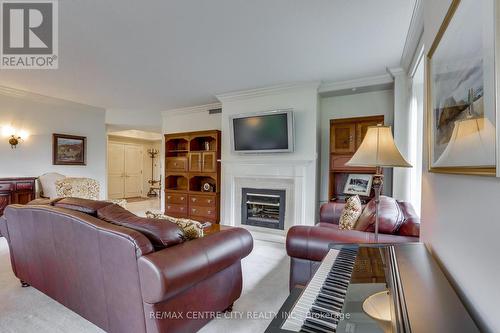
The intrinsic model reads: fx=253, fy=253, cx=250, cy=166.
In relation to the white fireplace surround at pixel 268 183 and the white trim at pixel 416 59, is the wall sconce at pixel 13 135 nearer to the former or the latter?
the white fireplace surround at pixel 268 183

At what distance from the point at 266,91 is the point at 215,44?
1625mm

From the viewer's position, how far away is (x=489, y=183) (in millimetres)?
699

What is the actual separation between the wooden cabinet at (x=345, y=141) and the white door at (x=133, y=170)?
7.84 m

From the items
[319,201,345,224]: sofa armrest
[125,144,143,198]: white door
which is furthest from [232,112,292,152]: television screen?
[125,144,143,198]: white door

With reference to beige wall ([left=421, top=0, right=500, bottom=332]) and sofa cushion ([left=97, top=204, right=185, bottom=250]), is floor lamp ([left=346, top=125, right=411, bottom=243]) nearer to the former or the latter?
beige wall ([left=421, top=0, right=500, bottom=332])

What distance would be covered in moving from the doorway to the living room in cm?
331

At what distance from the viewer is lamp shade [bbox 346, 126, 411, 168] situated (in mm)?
1686

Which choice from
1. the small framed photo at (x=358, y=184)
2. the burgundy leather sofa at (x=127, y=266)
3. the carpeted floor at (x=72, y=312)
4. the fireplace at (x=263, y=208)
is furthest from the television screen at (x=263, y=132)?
the burgundy leather sofa at (x=127, y=266)

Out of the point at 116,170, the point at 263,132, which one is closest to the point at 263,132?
the point at 263,132

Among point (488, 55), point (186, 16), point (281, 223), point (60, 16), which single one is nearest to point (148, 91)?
point (60, 16)

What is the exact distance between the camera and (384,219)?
1.87 meters

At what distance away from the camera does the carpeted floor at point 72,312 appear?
1.75m

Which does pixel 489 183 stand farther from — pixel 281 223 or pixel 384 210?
pixel 281 223

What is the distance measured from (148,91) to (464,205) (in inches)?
176
